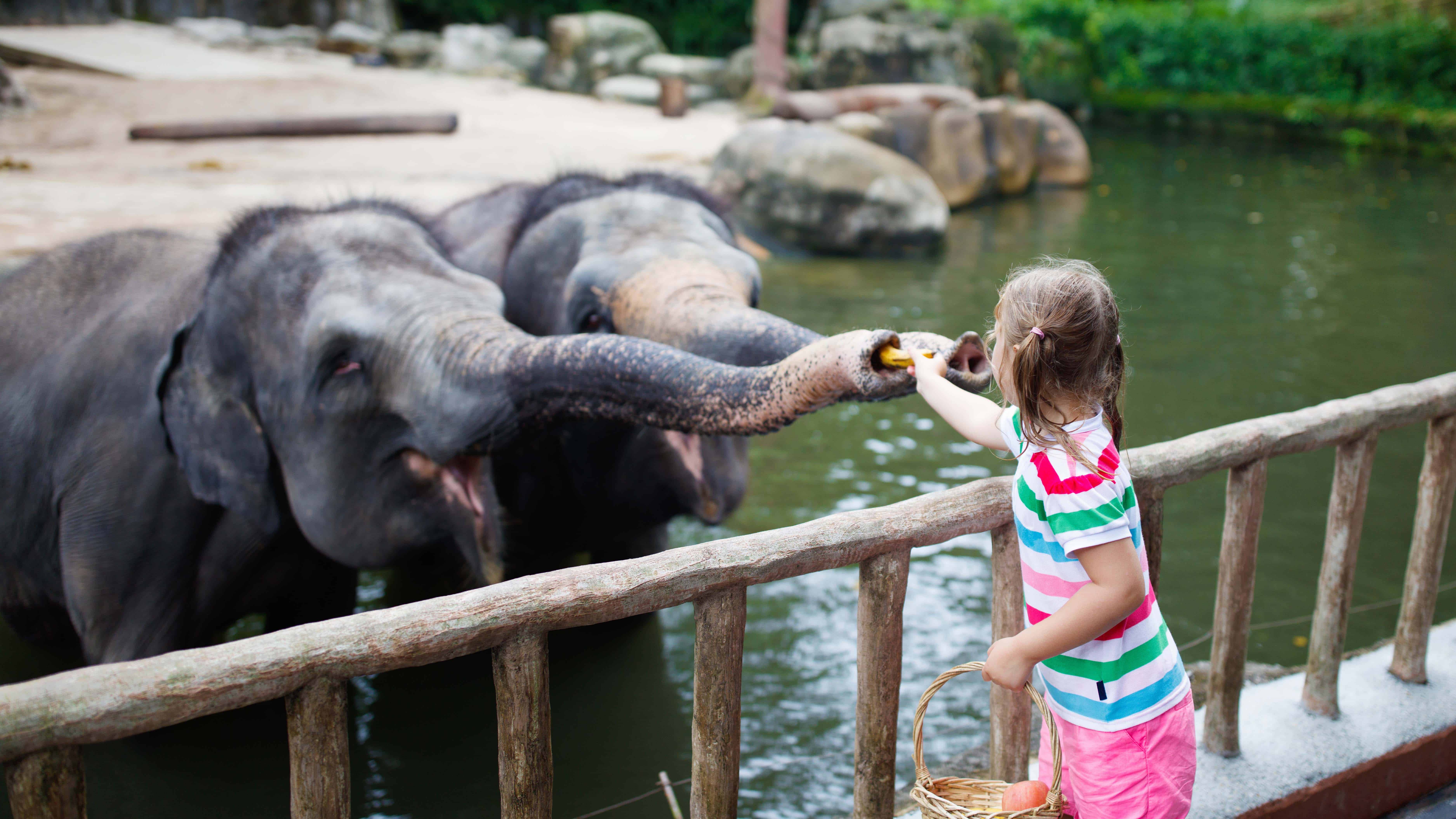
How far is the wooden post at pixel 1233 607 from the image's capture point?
216cm

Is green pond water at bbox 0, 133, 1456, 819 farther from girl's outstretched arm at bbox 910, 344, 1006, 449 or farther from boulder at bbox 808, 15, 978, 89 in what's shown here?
boulder at bbox 808, 15, 978, 89

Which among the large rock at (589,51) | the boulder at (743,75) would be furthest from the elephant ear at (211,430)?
the large rock at (589,51)

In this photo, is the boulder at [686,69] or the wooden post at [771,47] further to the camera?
the boulder at [686,69]

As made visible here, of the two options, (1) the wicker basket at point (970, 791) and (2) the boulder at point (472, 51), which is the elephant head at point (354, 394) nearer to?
(1) the wicker basket at point (970, 791)

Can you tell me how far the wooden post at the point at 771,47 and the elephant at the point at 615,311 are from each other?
10924 millimetres

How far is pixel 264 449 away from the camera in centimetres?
261

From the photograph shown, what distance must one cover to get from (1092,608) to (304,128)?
975cm

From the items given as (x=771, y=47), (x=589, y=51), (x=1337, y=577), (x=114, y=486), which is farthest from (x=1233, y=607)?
(x=589, y=51)

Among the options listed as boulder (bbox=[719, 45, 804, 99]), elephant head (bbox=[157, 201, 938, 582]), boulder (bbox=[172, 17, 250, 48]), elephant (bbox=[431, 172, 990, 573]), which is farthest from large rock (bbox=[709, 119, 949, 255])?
boulder (bbox=[172, 17, 250, 48])

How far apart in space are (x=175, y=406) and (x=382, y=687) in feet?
3.88

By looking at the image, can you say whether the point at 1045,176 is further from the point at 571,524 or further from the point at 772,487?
the point at 571,524

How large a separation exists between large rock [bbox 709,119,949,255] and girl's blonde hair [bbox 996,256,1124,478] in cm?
788

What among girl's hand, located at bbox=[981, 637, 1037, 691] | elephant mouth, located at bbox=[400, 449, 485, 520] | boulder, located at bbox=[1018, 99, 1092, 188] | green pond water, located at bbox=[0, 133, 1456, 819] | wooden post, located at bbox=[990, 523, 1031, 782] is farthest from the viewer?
boulder, located at bbox=[1018, 99, 1092, 188]

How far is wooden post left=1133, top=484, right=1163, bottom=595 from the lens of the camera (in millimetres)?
1995
